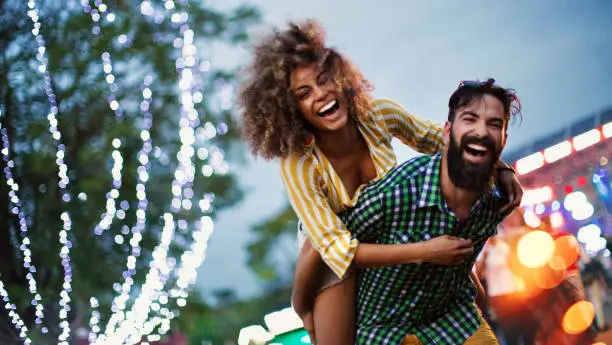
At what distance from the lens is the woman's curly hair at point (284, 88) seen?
9.15 feet

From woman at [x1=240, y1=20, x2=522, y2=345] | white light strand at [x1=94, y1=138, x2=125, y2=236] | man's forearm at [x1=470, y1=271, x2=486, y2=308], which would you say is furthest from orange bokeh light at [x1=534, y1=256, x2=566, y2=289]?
white light strand at [x1=94, y1=138, x2=125, y2=236]

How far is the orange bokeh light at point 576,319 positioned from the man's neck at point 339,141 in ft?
16.7

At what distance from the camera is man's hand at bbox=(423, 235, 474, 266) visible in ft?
7.61

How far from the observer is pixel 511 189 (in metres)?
2.59

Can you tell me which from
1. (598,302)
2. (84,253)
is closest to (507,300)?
(598,302)

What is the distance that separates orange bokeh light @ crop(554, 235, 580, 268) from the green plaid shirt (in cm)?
551

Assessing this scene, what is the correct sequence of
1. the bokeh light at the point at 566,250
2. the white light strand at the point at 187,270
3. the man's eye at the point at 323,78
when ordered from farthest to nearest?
the white light strand at the point at 187,270, the bokeh light at the point at 566,250, the man's eye at the point at 323,78

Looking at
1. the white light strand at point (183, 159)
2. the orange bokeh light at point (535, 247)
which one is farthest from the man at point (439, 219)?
the white light strand at point (183, 159)

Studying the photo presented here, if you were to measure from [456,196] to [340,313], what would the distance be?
0.60 m

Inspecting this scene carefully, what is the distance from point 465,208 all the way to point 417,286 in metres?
0.31

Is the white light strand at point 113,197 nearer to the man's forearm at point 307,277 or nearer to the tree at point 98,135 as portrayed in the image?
the tree at point 98,135

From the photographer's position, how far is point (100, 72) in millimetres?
11656

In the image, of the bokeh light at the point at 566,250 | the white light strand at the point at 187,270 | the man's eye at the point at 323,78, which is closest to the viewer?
the man's eye at the point at 323,78

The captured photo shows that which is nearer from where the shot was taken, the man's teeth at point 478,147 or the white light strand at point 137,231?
the man's teeth at point 478,147
